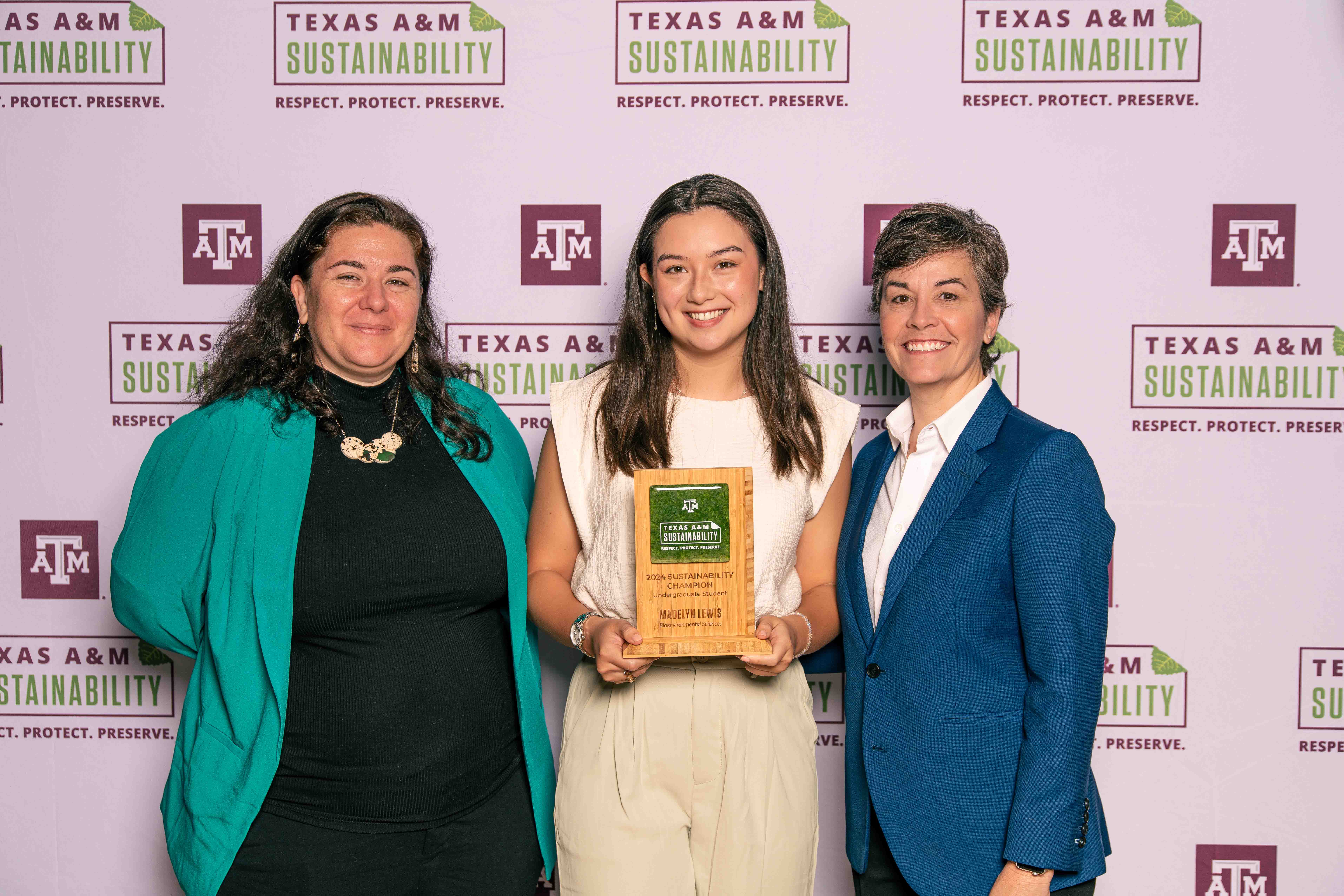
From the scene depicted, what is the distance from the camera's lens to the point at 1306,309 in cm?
216

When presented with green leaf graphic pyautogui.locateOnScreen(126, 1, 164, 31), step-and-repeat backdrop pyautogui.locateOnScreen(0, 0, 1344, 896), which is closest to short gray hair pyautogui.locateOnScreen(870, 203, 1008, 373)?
step-and-repeat backdrop pyautogui.locateOnScreen(0, 0, 1344, 896)

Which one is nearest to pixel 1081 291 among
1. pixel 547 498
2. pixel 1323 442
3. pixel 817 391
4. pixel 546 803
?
pixel 1323 442

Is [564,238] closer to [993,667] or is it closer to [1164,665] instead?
[993,667]

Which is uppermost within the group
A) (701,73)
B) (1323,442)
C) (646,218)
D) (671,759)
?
(701,73)

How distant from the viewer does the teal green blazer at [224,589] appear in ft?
4.85

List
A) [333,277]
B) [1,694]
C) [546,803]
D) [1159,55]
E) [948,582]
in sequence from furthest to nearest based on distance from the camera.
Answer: [1,694]
[1159,55]
[546,803]
[333,277]
[948,582]

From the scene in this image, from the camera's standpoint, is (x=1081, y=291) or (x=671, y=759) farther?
(x=1081, y=291)

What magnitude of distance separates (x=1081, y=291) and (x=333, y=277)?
5.62 feet

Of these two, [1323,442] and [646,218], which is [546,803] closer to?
[646,218]

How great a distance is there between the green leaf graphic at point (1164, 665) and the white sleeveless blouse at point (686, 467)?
112cm

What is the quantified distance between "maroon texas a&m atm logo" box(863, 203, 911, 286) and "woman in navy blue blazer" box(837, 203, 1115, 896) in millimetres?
571

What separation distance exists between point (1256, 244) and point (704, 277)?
4.89 feet

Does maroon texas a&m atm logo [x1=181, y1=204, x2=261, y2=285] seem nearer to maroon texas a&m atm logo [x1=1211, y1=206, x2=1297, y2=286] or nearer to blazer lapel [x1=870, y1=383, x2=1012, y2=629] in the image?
blazer lapel [x1=870, y1=383, x2=1012, y2=629]

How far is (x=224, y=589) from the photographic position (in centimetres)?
149
